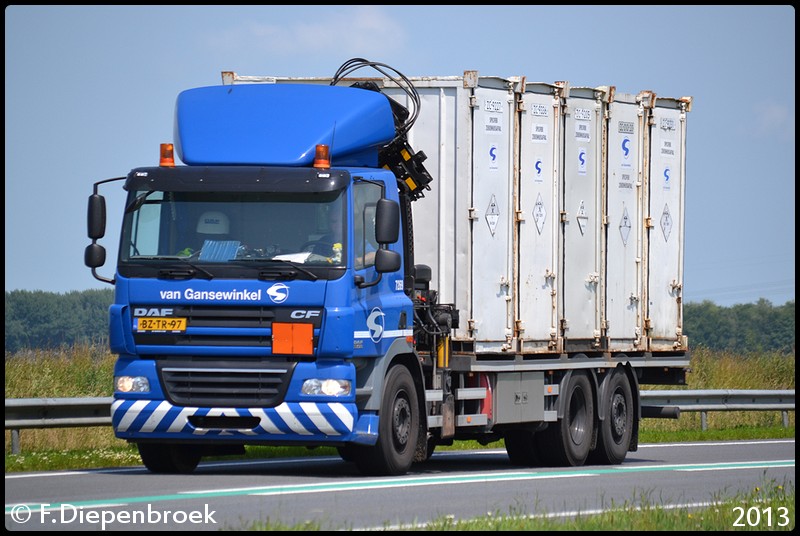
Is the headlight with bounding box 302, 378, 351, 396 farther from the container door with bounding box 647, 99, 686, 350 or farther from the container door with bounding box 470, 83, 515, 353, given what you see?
the container door with bounding box 647, 99, 686, 350

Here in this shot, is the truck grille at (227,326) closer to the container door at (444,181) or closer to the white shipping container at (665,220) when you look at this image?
the container door at (444,181)

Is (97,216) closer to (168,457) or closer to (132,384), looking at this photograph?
(132,384)

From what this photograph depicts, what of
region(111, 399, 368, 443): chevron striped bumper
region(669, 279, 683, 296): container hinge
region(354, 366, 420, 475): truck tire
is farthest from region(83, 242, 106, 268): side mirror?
region(669, 279, 683, 296): container hinge

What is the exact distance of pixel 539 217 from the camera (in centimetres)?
1905

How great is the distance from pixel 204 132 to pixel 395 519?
5331 mm

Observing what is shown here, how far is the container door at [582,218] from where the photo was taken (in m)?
19.7

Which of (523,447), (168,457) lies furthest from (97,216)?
(523,447)

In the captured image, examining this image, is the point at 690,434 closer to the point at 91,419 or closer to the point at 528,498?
the point at 91,419

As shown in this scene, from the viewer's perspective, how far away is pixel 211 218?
14.9m

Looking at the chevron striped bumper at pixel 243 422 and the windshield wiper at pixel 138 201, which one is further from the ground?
the windshield wiper at pixel 138 201

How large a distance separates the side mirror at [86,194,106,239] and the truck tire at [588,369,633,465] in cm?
777

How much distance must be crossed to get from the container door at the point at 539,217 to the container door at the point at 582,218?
30 cm

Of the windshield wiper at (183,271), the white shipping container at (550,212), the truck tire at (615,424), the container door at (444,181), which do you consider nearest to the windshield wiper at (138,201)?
the windshield wiper at (183,271)

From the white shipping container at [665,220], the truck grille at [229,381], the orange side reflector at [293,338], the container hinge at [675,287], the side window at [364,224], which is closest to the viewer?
the orange side reflector at [293,338]
